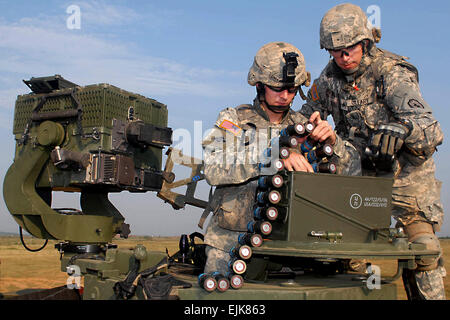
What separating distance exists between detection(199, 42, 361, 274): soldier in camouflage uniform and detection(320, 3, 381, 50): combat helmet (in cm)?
37

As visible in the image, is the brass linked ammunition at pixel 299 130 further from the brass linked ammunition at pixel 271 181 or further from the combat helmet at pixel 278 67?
the combat helmet at pixel 278 67

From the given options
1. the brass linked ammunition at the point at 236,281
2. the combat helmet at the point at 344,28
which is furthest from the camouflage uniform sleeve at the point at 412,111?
the brass linked ammunition at the point at 236,281

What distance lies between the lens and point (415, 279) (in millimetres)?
4914

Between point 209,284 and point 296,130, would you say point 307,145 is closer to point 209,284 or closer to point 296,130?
point 296,130

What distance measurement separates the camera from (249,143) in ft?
15.0

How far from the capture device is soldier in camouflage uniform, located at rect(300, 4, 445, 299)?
15.8 feet

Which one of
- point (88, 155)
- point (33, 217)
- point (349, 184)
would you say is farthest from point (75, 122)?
point (349, 184)

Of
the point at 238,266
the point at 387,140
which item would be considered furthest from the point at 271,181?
the point at 387,140

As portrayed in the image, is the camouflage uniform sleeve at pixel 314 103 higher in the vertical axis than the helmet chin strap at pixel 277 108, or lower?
higher

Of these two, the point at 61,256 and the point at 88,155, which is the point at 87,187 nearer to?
the point at 88,155

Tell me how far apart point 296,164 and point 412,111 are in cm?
155

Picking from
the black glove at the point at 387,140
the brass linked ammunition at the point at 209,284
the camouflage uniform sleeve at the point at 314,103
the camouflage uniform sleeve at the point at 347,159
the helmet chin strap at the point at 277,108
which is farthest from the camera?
the camouflage uniform sleeve at the point at 314,103

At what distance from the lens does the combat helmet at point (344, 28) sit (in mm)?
5051
